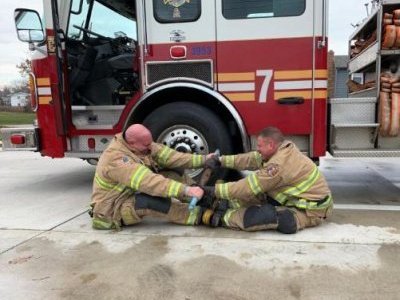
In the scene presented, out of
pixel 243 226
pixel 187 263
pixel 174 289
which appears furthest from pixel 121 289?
pixel 243 226

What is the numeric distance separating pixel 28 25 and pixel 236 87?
2294mm

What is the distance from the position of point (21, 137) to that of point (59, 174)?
1.87 m

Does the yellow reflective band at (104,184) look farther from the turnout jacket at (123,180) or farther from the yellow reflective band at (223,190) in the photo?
the yellow reflective band at (223,190)

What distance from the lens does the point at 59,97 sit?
4875 mm

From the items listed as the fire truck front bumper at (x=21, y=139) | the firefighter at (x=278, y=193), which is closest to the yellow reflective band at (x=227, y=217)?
the firefighter at (x=278, y=193)

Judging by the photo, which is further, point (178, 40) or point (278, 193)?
point (178, 40)

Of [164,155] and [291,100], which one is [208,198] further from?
[291,100]

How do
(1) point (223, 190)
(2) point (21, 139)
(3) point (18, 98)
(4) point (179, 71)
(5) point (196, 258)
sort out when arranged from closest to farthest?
1. (5) point (196, 258)
2. (1) point (223, 190)
3. (4) point (179, 71)
4. (2) point (21, 139)
5. (3) point (18, 98)

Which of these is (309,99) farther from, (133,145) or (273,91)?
(133,145)

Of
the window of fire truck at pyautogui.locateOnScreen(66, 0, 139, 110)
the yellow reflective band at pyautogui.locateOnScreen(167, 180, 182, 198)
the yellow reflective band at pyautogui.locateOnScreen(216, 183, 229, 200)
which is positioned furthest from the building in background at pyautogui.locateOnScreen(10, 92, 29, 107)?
the yellow reflective band at pyautogui.locateOnScreen(216, 183, 229, 200)

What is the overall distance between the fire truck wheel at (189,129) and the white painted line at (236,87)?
0.29m

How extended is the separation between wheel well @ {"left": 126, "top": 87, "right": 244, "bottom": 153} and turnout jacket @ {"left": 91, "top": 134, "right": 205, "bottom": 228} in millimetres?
786

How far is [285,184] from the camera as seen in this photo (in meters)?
3.59

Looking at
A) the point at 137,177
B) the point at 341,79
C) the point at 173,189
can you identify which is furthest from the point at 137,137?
the point at 341,79
